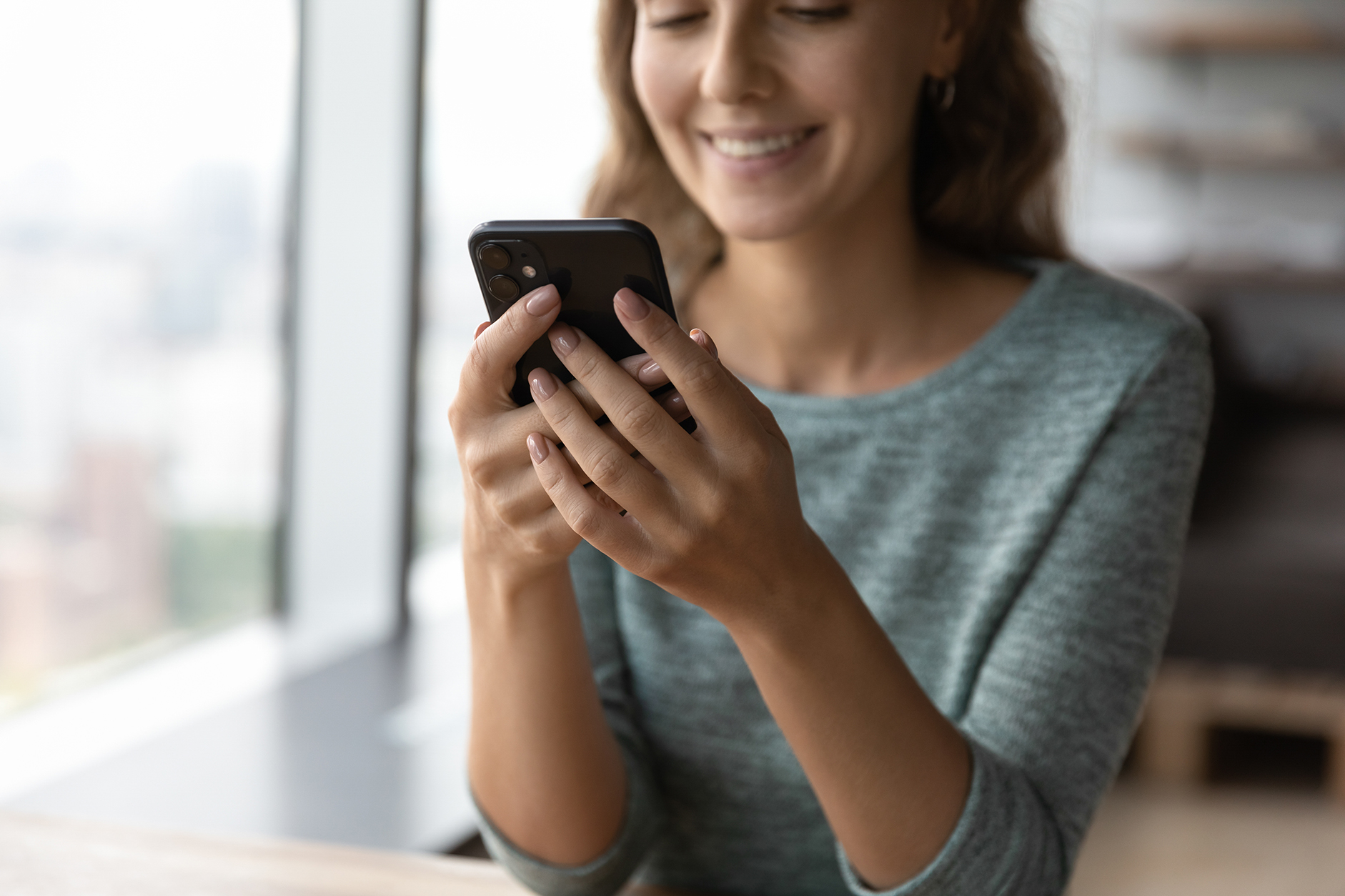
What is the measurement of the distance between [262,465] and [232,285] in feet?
1.16

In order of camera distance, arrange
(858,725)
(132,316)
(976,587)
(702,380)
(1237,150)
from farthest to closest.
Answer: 1. (1237,150)
2. (132,316)
3. (976,587)
4. (858,725)
5. (702,380)

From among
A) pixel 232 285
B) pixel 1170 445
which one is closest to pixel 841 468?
pixel 1170 445

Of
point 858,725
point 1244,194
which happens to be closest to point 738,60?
point 858,725

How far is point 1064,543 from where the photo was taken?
920 millimetres

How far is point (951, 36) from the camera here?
106cm

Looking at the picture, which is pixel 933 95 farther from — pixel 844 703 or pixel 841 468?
pixel 844 703

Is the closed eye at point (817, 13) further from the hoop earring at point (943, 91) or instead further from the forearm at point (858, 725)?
the forearm at point (858, 725)

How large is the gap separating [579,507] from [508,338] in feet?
0.32

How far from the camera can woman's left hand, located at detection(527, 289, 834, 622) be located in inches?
26.3

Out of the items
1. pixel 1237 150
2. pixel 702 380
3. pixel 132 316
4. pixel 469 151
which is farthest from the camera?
pixel 1237 150

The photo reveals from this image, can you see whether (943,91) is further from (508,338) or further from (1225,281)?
(1225,281)

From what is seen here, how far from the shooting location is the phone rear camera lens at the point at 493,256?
69 centimetres

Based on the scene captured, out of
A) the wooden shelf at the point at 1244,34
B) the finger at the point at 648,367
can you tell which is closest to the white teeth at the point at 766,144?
the finger at the point at 648,367

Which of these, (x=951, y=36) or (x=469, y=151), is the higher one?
(x=951, y=36)
